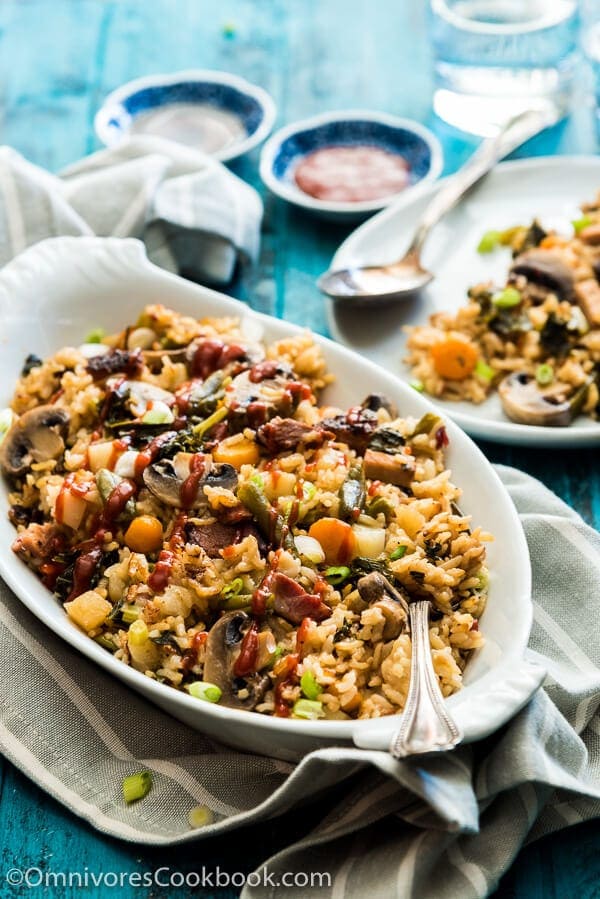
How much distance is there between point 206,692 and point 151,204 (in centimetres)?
275

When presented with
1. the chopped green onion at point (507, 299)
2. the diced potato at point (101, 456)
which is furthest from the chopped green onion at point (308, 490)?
the chopped green onion at point (507, 299)

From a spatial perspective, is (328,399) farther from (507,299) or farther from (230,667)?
→ (230,667)

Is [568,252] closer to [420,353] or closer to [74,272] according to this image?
[420,353]

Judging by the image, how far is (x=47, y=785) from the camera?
3.20 meters

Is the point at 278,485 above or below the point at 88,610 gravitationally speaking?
above

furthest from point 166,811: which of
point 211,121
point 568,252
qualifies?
point 211,121

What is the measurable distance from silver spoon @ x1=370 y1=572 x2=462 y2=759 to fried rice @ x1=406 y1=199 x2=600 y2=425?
5.17 ft

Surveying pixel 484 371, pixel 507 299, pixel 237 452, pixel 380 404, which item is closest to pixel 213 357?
pixel 237 452

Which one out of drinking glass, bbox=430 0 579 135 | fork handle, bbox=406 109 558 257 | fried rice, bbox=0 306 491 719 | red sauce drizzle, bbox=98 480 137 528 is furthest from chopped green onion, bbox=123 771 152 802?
drinking glass, bbox=430 0 579 135

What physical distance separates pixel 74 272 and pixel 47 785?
6.47 ft

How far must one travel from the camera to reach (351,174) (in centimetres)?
577

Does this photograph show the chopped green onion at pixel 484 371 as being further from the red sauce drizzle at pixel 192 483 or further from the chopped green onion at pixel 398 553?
the red sauce drizzle at pixel 192 483

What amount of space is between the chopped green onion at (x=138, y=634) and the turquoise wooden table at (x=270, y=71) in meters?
1.82

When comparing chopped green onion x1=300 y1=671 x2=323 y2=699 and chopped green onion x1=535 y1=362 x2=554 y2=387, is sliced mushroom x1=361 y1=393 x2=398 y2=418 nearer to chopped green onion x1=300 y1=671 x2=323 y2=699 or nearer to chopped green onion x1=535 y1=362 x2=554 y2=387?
chopped green onion x1=535 y1=362 x2=554 y2=387
